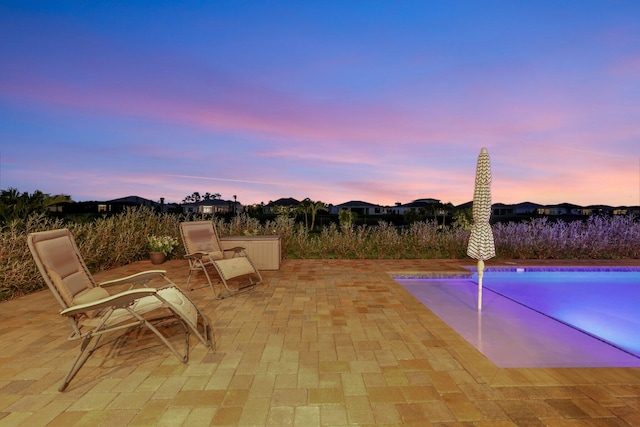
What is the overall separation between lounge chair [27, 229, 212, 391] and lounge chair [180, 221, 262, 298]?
1549mm

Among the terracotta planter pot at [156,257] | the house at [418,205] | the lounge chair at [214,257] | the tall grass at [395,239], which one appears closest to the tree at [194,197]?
the house at [418,205]

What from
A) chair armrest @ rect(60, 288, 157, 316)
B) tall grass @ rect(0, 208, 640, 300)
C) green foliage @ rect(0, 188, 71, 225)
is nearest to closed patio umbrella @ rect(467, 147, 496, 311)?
chair armrest @ rect(60, 288, 157, 316)

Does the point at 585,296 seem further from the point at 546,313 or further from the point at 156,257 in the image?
the point at 156,257

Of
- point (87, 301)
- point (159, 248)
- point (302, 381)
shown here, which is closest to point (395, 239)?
point (159, 248)

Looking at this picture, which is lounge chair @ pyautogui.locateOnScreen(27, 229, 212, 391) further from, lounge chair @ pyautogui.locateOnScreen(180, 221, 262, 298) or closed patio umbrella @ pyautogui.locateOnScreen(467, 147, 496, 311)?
closed patio umbrella @ pyautogui.locateOnScreen(467, 147, 496, 311)

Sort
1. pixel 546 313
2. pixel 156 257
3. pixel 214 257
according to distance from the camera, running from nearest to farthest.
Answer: pixel 546 313
pixel 214 257
pixel 156 257

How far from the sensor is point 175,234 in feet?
27.0

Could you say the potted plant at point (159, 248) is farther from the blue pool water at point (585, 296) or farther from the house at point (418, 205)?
the house at point (418, 205)

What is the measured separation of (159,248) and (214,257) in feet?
8.56

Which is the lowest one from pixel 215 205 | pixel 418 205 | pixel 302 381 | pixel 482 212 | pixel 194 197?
pixel 302 381

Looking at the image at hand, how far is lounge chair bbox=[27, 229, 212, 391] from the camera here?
7.52 feet

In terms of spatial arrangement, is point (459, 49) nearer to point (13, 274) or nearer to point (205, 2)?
point (205, 2)

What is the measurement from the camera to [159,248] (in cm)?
721

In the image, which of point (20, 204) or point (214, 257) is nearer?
point (214, 257)
